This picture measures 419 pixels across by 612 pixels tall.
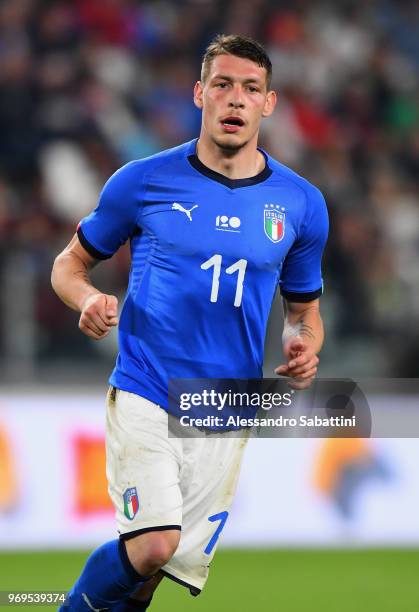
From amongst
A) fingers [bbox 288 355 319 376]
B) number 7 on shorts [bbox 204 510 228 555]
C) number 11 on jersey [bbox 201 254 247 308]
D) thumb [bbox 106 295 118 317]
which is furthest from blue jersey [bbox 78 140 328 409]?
number 7 on shorts [bbox 204 510 228 555]

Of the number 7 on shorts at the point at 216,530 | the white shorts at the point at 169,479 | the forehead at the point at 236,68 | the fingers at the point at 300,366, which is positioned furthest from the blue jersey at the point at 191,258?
the number 7 on shorts at the point at 216,530

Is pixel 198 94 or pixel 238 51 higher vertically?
pixel 238 51

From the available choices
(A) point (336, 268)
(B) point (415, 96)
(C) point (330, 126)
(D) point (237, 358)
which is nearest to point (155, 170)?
(D) point (237, 358)

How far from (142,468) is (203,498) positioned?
356 millimetres

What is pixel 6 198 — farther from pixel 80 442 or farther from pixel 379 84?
pixel 379 84

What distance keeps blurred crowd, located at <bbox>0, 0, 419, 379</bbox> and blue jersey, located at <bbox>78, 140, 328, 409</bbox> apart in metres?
3.70

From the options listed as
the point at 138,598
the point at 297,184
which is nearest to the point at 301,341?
the point at 297,184

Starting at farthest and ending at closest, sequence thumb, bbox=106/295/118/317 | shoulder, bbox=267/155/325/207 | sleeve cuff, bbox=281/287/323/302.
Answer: sleeve cuff, bbox=281/287/323/302
shoulder, bbox=267/155/325/207
thumb, bbox=106/295/118/317

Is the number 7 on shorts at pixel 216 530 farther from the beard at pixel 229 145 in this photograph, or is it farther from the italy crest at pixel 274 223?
the beard at pixel 229 145

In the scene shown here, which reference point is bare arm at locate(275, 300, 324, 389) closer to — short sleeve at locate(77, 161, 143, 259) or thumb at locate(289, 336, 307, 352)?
thumb at locate(289, 336, 307, 352)

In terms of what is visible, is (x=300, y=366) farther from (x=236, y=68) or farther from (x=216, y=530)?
(x=236, y=68)

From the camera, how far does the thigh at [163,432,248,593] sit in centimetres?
507

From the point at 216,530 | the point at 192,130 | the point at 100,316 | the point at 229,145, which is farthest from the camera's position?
the point at 192,130

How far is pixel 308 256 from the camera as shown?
17.7 ft
